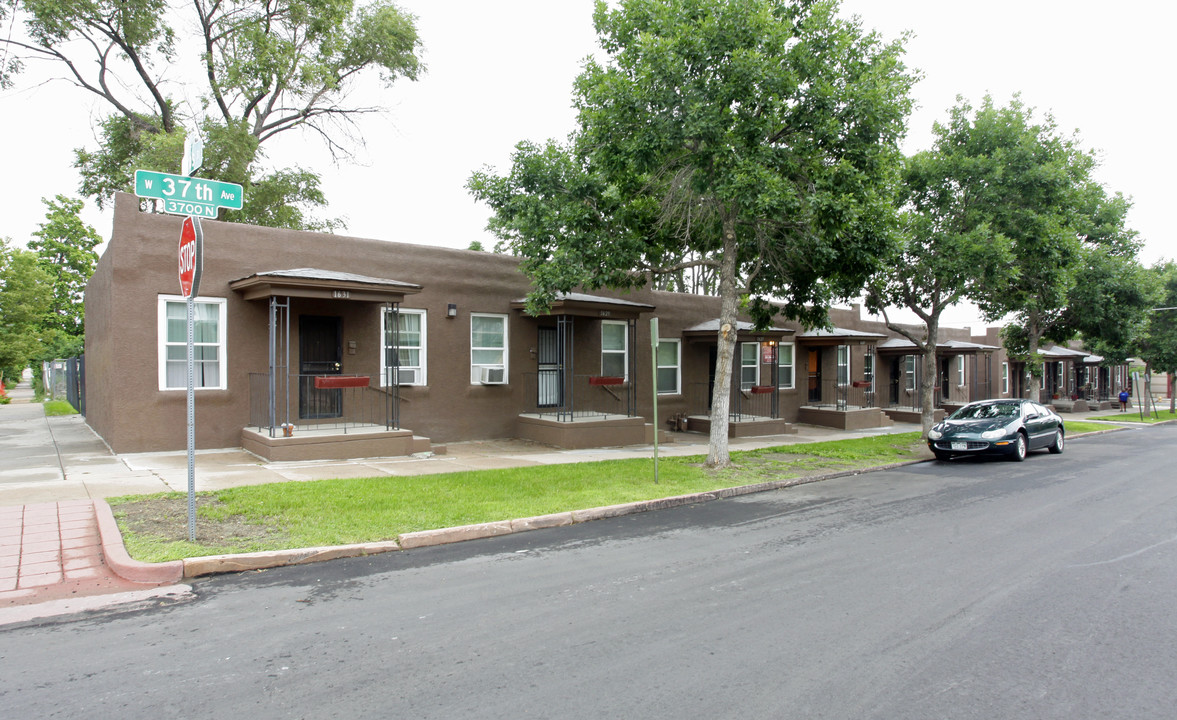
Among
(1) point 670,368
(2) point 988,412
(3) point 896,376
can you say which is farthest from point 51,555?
(3) point 896,376

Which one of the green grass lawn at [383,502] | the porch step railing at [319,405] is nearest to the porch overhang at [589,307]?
the porch step railing at [319,405]

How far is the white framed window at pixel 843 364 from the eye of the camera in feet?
85.8

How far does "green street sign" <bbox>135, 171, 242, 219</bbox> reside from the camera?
6402 mm

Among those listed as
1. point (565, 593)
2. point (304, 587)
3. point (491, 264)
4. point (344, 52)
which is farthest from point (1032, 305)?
point (344, 52)

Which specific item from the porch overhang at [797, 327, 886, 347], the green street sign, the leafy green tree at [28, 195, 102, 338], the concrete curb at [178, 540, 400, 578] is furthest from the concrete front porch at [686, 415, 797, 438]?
the leafy green tree at [28, 195, 102, 338]

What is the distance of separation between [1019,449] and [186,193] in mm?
16445

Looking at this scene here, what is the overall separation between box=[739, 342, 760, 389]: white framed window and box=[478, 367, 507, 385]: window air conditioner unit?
9097mm

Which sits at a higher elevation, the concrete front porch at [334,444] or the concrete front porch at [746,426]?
the concrete front porch at [334,444]

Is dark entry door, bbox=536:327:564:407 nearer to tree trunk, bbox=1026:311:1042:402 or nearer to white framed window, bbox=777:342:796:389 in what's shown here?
white framed window, bbox=777:342:796:389

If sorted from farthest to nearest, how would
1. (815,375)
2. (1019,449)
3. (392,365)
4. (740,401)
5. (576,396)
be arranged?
(815,375), (740,401), (576,396), (1019,449), (392,365)

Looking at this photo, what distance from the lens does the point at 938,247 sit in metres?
17.1

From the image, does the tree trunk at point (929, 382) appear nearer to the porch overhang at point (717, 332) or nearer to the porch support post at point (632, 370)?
the porch overhang at point (717, 332)

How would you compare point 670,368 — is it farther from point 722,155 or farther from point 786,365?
point 722,155

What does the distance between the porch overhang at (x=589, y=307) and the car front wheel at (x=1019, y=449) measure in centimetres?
867
